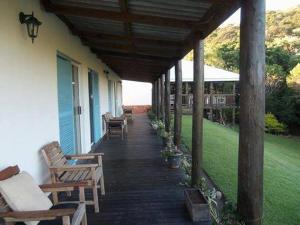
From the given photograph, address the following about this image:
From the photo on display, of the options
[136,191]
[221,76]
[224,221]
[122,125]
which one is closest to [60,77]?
[136,191]

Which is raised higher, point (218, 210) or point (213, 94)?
point (213, 94)

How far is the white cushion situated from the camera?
248 centimetres

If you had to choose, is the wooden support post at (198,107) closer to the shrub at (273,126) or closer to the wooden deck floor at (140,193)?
the wooden deck floor at (140,193)

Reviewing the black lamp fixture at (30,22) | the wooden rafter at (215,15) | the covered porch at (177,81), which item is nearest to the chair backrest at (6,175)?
the covered porch at (177,81)

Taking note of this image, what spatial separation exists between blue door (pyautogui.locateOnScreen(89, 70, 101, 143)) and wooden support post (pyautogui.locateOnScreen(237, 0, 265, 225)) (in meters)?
5.95

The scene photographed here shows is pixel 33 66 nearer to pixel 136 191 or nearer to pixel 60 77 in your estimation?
pixel 60 77

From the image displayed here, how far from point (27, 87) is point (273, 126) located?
18.8 meters

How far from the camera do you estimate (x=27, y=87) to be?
136 inches

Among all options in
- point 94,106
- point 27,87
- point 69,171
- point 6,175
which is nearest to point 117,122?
point 94,106

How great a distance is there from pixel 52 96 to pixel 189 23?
2.15m

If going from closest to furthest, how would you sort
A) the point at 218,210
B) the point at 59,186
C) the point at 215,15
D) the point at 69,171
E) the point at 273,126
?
the point at 59,186, the point at 215,15, the point at 218,210, the point at 69,171, the point at 273,126

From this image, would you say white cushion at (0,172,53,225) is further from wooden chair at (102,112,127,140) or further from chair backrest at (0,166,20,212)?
wooden chair at (102,112,127,140)

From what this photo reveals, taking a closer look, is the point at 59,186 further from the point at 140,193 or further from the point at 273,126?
the point at 273,126

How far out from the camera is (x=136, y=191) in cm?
455
